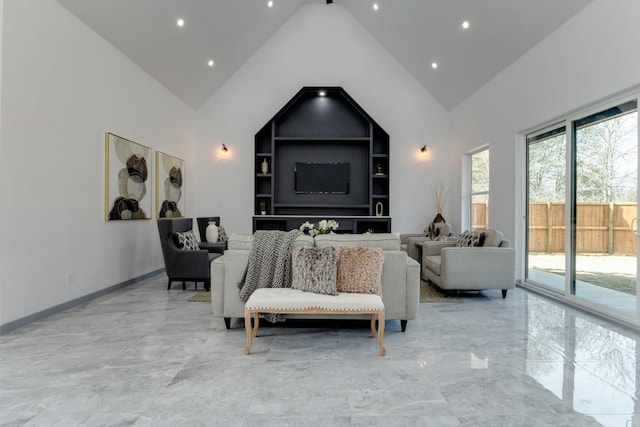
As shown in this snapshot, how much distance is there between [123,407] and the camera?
82.4 inches

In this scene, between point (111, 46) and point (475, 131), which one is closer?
point (111, 46)

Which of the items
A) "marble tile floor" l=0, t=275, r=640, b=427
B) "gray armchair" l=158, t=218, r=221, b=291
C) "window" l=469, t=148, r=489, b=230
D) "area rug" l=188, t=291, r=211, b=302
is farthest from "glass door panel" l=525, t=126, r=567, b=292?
"gray armchair" l=158, t=218, r=221, b=291

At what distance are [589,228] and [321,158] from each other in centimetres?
495

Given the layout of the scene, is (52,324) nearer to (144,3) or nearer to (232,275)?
(232,275)

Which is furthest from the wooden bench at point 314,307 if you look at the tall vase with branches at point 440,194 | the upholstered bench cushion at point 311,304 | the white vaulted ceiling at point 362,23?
the tall vase with branches at point 440,194

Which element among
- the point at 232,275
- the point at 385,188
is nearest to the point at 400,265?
the point at 232,275

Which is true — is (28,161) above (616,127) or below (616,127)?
below

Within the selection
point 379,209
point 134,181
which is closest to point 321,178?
point 379,209

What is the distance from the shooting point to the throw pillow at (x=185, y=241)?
17.3 ft

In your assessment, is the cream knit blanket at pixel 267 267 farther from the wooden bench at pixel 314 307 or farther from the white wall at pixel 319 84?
the white wall at pixel 319 84

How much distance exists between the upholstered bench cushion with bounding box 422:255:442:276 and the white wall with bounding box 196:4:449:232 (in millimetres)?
2655

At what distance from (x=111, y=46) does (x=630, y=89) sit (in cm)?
576

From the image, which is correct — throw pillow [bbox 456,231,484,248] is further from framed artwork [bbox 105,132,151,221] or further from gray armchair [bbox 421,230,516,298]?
framed artwork [bbox 105,132,151,221]

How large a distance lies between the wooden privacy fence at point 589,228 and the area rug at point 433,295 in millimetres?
1448
